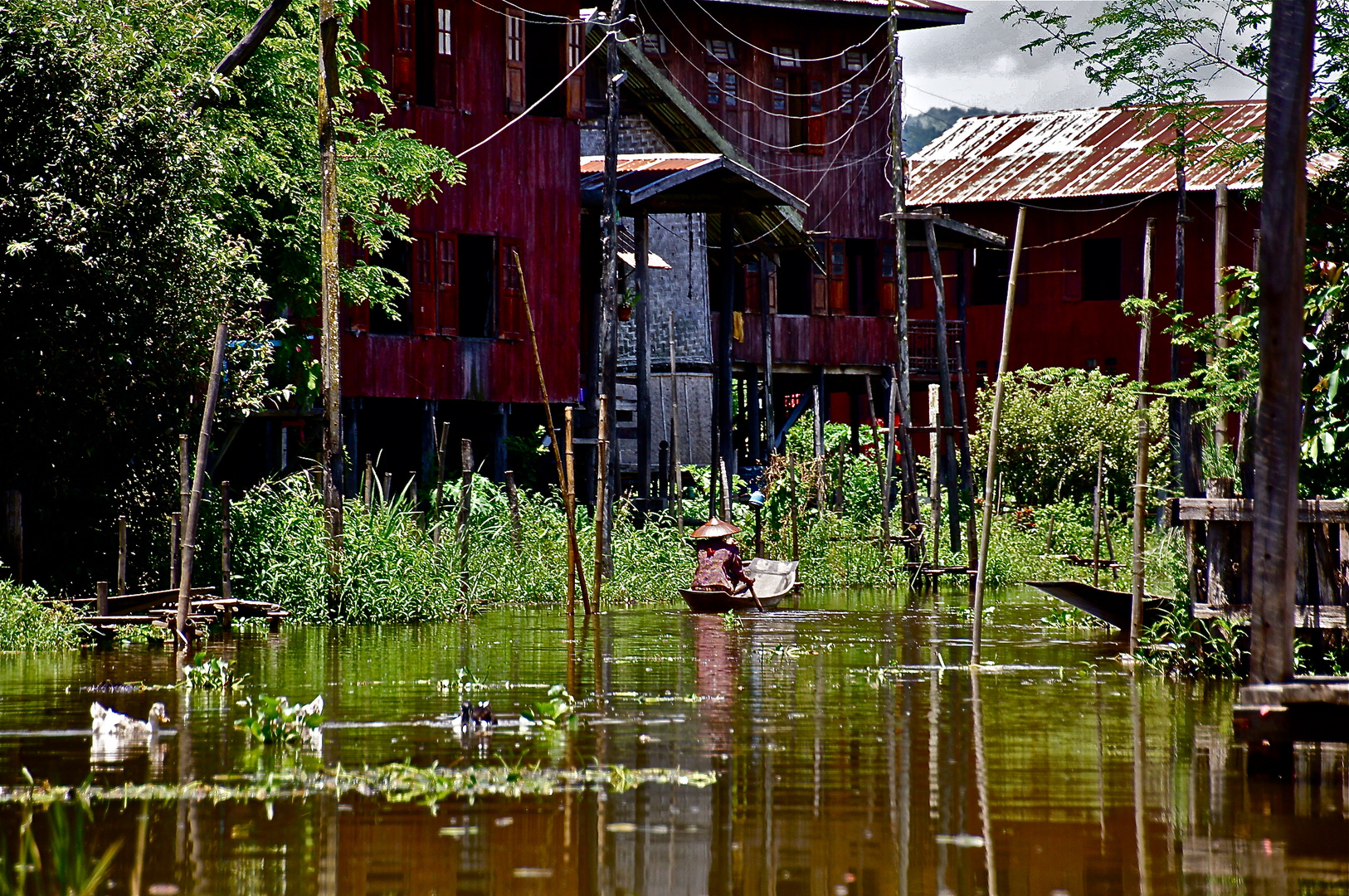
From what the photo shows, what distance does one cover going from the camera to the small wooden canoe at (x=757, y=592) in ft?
69.2

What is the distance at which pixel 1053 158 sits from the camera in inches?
1628

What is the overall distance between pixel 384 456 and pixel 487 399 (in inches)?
119

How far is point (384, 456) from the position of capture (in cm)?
2891

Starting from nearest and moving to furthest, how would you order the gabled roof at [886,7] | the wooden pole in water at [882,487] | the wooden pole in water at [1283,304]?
1. the wooden pole in water at [1283,304]
2. the wooden pole in water at [882,487]
3. the gabled roof at [886,7]

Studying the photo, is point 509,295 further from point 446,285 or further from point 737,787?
point 737,787

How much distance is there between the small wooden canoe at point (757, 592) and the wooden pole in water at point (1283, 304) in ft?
43.7

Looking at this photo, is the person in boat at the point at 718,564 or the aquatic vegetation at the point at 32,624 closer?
the aquatic vegetation at the point at 32,624

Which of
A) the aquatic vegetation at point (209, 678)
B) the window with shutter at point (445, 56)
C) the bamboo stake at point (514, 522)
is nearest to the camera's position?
the aquatic vegetation at point (209, 678)

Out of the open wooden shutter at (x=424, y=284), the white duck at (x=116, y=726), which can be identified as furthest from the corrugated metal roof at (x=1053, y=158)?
the white duck at (x=116, y=726)

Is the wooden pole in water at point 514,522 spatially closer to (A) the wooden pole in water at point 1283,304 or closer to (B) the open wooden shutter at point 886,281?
(B) the open wooden shutter at point 886,281

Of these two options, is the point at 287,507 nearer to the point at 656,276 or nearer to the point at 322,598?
the point at 322,598

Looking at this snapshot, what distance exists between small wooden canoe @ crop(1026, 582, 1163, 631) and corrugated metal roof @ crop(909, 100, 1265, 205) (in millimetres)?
23268

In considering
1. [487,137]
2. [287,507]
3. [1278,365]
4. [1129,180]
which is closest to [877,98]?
[1129,180]

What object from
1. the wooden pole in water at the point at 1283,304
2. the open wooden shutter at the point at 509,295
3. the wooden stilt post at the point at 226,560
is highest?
the open wooden shutter at the point at 509,295
